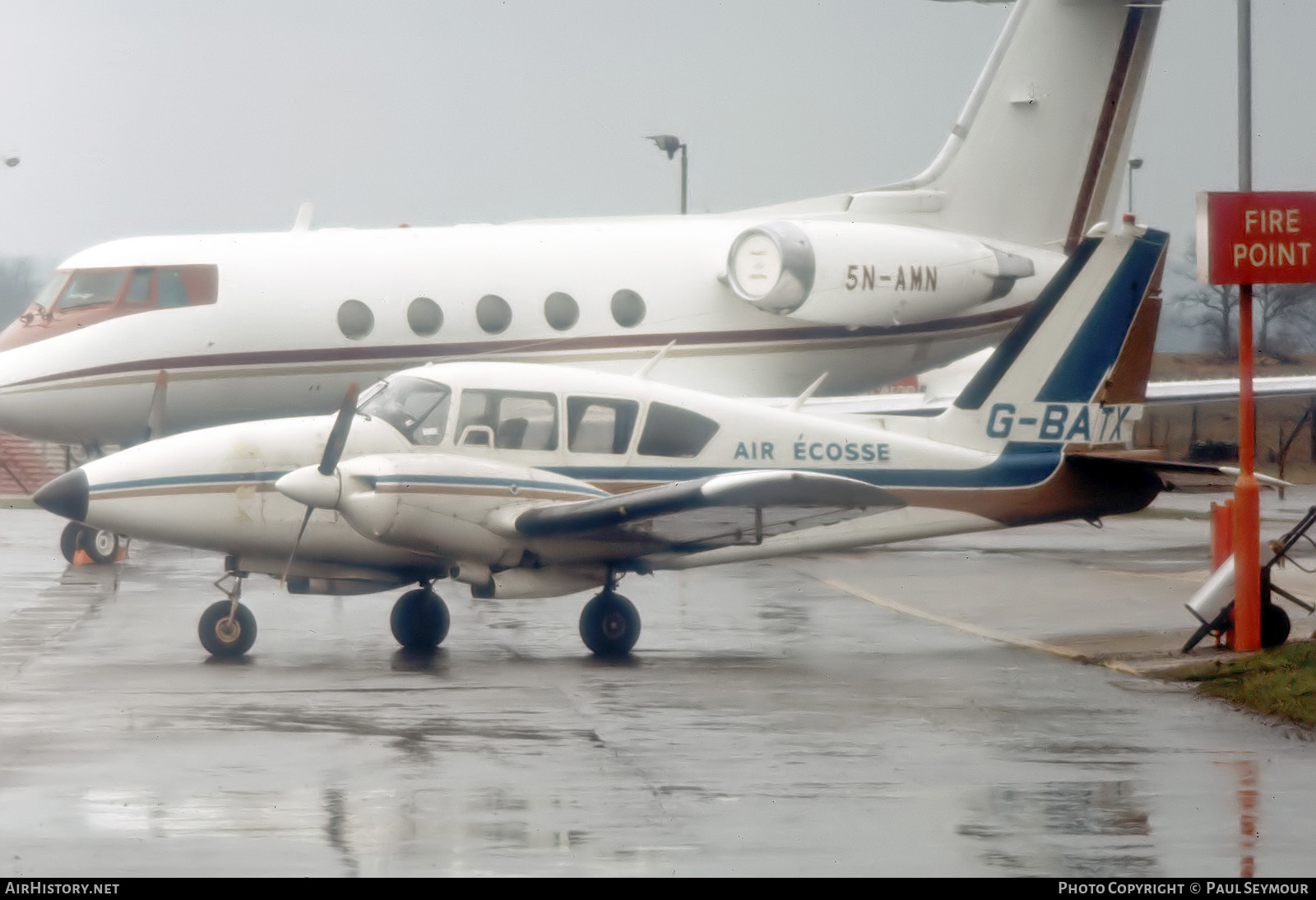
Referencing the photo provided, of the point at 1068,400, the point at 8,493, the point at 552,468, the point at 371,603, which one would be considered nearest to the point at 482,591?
the point at 552,468

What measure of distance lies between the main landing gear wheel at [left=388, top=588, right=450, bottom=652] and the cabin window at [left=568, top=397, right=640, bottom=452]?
1614mm

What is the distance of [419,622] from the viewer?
14367 millimetres

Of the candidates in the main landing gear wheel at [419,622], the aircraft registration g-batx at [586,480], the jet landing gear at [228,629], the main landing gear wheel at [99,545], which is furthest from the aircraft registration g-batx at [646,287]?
the jet landing gear at [228,629]

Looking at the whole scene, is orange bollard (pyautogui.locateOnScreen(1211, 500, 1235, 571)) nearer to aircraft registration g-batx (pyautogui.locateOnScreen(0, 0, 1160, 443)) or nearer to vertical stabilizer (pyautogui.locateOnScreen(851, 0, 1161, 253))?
aircraft registration g-batx (pyautogui.locateOnScreen(0, 0, 1160, 443))

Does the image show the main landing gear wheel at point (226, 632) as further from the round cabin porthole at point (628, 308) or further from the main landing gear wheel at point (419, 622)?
the round cabin porthole at point (628, 308)

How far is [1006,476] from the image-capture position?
52.3 feet

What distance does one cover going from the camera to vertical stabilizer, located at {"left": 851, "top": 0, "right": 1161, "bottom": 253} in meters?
26.7

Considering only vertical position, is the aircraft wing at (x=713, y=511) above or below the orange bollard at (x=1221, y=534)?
above

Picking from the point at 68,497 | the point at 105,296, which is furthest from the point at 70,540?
the point at 68,497

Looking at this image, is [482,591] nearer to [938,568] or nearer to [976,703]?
[976,703]

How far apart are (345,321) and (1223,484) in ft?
37.3

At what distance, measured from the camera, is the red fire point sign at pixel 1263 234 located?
1340cm

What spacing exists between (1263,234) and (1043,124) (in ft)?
45.7

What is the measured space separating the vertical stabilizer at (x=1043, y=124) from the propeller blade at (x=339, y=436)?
14.3 meters
